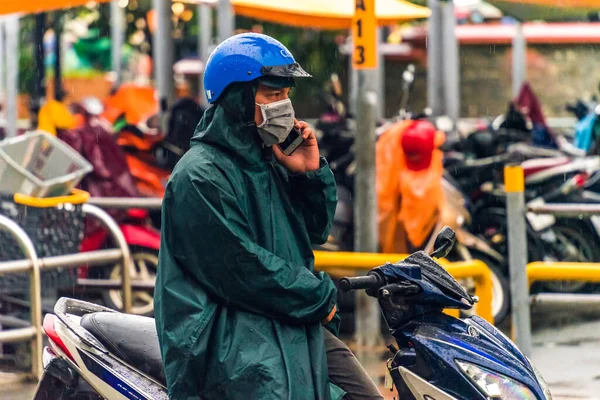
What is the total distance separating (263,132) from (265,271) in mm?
415

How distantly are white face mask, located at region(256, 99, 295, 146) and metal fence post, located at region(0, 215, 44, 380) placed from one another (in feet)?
10.8

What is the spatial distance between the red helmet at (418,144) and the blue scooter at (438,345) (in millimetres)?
4985

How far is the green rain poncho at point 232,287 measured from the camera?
3416 mm

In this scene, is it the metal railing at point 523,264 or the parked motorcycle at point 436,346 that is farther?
the metal railing at point 523,264

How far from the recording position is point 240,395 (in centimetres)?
343

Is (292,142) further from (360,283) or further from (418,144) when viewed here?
(418,144)

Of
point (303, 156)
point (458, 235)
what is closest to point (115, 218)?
point (458, 235)

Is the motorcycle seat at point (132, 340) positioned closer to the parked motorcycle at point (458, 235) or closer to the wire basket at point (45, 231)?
the wire basket at point (45, 231)

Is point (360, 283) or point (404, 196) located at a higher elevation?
point (360, 283)

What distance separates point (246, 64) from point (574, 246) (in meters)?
6.83

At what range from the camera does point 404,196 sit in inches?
344

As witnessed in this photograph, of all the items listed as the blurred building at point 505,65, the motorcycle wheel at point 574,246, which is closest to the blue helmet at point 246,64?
the motorcycle wheel at point 574,246

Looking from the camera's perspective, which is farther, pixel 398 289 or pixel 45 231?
pixel 45 231

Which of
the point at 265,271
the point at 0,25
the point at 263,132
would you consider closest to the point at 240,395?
the point at 265,271
